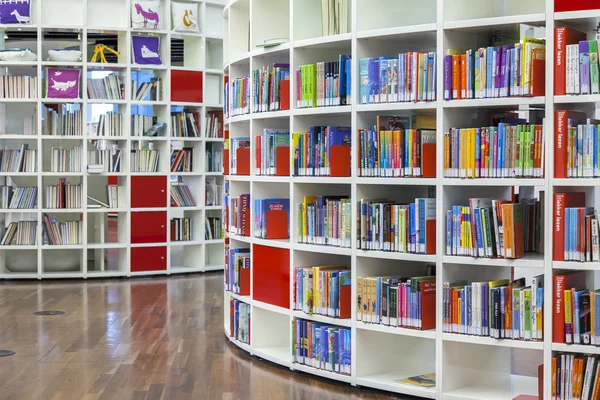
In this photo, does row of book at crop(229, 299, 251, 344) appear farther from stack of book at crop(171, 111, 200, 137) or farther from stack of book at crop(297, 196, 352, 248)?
stack of book at crop(171, 111, 200, 137)

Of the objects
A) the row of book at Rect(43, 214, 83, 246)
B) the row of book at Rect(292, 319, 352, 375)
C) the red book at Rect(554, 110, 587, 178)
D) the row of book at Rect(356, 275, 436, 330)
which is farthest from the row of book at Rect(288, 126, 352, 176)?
the row of book at Rect(43, 214, 83, 246)

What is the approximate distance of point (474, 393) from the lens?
15.7 ft

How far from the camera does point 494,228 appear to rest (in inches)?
180

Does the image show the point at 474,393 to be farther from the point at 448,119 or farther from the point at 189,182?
the point at 189,182

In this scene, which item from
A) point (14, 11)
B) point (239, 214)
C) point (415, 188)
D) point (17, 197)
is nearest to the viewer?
point (415, 188)

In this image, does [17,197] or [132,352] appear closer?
[132,352]

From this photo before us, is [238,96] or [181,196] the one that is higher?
[238,96]

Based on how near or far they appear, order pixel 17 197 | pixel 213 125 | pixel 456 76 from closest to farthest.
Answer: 1. pixel 456 76
2. pixel 17 197
3. pixel 213 125

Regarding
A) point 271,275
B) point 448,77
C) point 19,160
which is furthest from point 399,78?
point 19,160

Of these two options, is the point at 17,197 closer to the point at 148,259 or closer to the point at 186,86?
the point at 148,259

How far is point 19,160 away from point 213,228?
7.82 ft

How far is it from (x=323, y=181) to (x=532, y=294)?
1468 mm

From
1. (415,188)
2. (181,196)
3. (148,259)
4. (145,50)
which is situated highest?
(145,50)

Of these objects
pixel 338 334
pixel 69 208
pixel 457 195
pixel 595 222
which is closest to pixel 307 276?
pixel 338 334
